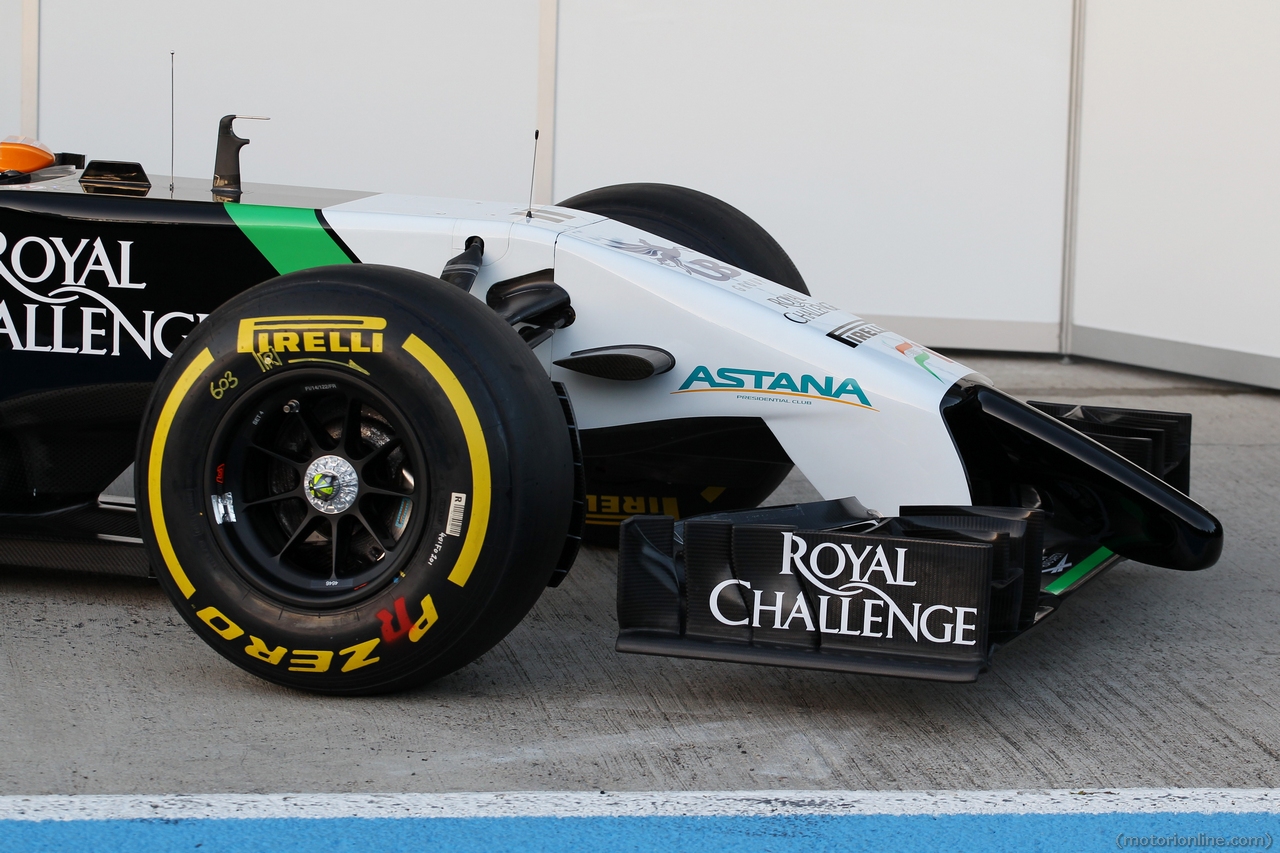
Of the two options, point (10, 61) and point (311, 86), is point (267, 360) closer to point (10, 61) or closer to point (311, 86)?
point (311, 86)

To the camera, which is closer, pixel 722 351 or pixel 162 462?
pixel 162 462

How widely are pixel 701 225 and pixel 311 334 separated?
5.69ft

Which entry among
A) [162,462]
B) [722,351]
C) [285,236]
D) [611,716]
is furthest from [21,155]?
[611,716]

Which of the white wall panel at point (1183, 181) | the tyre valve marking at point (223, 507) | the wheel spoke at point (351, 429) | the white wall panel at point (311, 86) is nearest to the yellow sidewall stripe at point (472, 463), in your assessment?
the wheel spoke at point (351, 429)

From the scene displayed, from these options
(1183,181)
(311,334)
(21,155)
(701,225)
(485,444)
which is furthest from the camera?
(1183,181)

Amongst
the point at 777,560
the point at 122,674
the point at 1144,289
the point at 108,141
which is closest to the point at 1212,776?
the point at 777,560

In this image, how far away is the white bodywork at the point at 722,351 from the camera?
306 centimetres

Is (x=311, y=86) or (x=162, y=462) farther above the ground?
(x=311, y=86)

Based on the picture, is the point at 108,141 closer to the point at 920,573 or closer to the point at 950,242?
the point at 950,242

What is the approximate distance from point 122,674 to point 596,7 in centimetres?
521

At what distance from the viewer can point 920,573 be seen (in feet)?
8.36

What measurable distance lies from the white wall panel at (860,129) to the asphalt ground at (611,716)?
417 cm

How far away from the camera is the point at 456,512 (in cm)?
259

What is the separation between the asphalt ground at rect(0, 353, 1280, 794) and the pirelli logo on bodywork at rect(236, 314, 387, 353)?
2.42 feet
